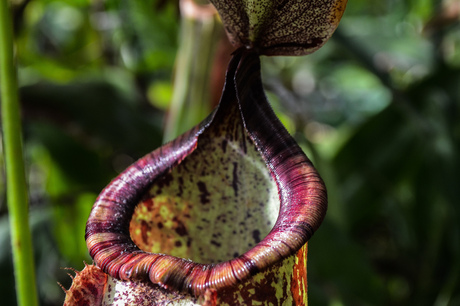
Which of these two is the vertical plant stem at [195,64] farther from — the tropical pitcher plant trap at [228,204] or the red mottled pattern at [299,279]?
the red mottled pattern at [299,279]

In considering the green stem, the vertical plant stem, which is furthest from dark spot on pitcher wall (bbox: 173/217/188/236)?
the vertical plant stem

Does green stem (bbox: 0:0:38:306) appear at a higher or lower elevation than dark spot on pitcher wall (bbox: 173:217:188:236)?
higher

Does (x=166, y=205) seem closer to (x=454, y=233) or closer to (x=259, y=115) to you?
(x=259, y=115)

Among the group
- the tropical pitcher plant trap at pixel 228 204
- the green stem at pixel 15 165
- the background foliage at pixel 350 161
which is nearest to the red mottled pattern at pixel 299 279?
the tropical pitcher plant trap at pixel 228 204

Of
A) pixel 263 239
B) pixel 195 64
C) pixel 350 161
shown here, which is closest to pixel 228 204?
pixel 263 239

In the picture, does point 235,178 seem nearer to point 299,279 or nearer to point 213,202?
point 213,202

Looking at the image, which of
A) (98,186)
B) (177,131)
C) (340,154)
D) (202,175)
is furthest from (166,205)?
(340,154)

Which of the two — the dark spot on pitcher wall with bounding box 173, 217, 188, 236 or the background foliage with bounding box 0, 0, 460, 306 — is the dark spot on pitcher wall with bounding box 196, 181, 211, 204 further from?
the background foliage with bounding box 0, 0, 460, 306
